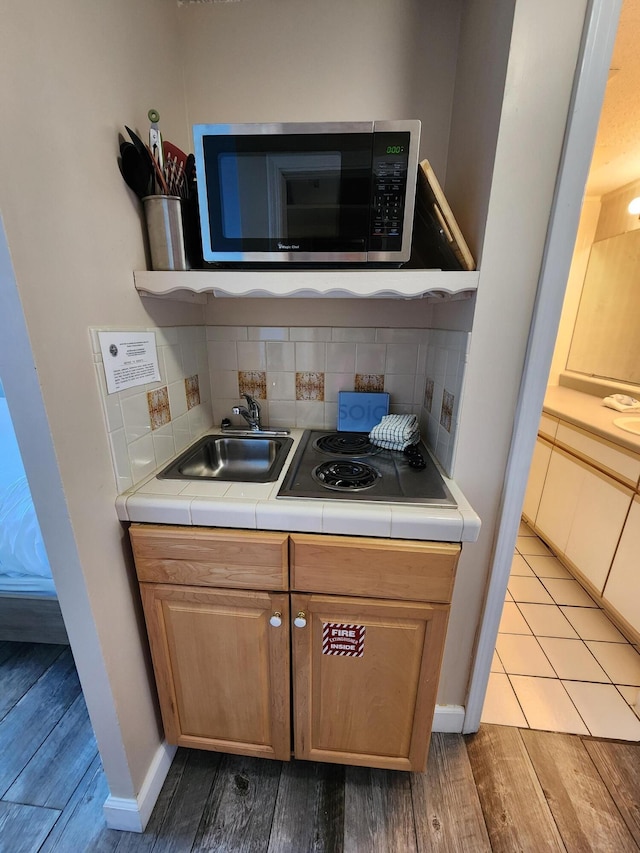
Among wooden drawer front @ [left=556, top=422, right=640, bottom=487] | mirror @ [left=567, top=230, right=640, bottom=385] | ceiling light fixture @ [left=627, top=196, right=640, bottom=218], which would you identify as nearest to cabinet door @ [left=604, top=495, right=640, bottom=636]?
wooden drawer front @ [left=556, top=422, right=640, bottom=487]

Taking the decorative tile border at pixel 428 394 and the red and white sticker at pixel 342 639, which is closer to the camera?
the red and white sticker at pixel 342 639

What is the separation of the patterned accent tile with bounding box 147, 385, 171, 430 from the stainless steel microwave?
43 centimetres

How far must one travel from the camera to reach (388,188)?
86 centimetres

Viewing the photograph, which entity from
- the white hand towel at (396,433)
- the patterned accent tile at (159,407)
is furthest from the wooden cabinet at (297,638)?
the white hand towel at (396,433)

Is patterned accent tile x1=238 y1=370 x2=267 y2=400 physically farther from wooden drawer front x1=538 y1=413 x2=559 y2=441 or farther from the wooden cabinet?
wooden drawer front x1=538 y1=413 x2=559 y2=441

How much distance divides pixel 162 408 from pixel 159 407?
0.02m

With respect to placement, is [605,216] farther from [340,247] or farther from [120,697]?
[120,697]

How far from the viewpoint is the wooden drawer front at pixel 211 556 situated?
0.90m

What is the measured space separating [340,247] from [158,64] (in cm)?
82

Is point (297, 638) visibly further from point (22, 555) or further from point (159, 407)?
point (22, 555)

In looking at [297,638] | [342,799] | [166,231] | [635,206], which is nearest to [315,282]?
[166,231]

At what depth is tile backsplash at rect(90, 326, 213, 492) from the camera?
0.91 metres

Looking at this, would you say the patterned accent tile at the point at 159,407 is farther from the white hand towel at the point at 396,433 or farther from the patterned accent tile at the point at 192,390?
the white hand towel at the point at 396,433

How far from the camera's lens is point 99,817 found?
A: 105cm
